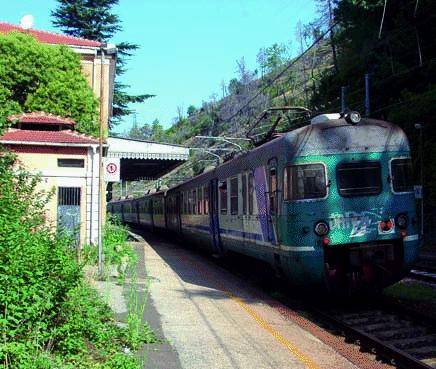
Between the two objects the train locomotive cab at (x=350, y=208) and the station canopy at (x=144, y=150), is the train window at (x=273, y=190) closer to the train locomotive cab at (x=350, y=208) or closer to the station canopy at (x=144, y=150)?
the train locomotive cab at (x=350, y=208)

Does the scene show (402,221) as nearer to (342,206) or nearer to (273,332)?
(342,206)

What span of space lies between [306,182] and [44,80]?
1665cm

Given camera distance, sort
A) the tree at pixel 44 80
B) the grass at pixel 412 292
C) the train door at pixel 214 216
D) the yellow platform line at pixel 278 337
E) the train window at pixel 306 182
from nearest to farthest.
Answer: the yellow platform line at pixel 278 337 → the train window at pixel 306 182 → the grass at pixel 412 292 → the train door at pixel 214 216 → the tree at pixel 44 80

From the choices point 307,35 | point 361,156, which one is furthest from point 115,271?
point 307,35

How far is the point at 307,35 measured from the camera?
75000 millimetres

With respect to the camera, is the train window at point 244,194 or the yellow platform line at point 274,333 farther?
the train window at point 244,194

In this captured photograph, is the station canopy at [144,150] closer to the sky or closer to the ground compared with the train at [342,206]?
closer to the sky

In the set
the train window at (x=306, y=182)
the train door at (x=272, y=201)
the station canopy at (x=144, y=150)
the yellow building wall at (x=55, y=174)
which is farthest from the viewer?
the station canopy at (x=144, y=150)

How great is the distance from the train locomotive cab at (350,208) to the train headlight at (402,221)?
0.02 meters

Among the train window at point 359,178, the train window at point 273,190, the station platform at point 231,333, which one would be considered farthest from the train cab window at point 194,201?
the train window at point 359,178

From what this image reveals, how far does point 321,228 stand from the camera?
373 inches

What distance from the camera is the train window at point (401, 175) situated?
32.9ft

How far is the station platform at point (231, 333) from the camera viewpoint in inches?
262

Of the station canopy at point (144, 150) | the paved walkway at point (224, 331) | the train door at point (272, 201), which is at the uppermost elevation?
the station canopy at point (144, 150)
